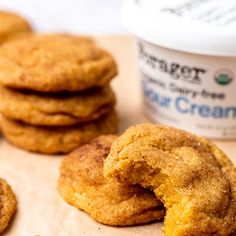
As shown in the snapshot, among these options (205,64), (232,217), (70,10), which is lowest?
(70,10)

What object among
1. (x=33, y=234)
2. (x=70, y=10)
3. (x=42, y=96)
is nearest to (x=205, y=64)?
(x=42, y=96)

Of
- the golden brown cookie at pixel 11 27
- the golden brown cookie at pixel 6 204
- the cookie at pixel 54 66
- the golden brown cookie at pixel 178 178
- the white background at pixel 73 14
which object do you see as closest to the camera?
the golden brown cookie at pixel 178 178

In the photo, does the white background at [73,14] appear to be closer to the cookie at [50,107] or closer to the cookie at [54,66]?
the cookie at [54,66]

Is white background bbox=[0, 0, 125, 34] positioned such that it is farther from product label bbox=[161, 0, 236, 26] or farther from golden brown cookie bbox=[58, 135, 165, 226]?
golden brown cookie bbox=[58, 135, 165, 226]

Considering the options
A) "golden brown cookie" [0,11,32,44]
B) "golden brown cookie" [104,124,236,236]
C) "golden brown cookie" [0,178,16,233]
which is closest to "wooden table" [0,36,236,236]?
"golden brown cookie" [0,178,16,233]

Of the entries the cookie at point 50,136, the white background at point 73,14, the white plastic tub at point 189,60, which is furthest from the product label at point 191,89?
the white background at point 73,14

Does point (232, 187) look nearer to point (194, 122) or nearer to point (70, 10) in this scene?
point (194, 122)
